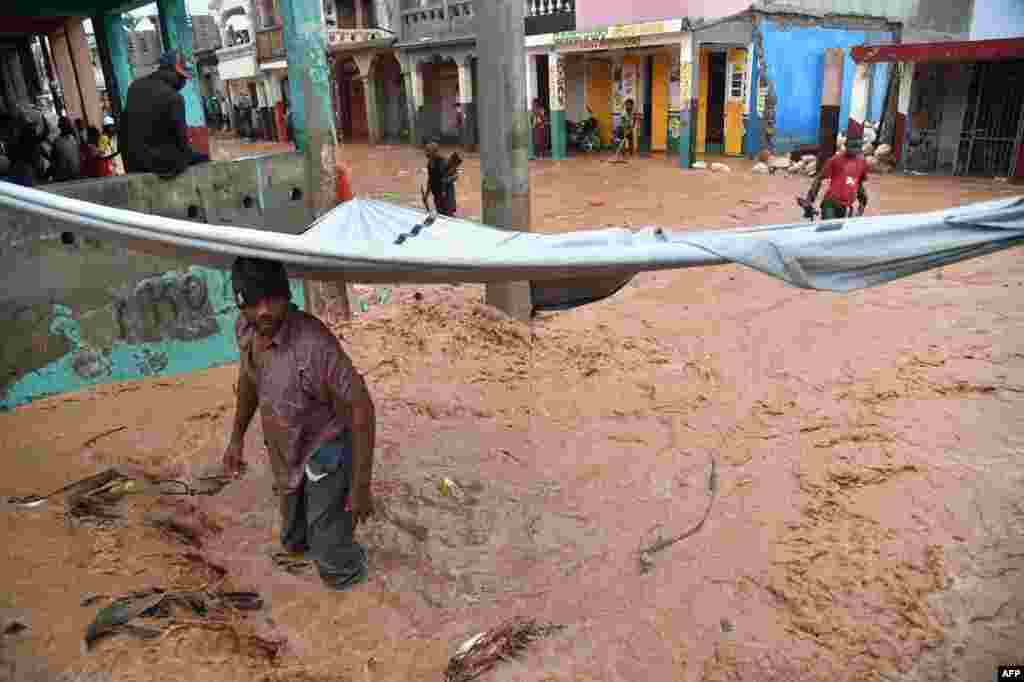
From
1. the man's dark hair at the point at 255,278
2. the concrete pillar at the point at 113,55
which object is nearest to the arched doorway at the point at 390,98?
the concrete pillar at the point at 113,55

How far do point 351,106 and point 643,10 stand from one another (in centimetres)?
1566

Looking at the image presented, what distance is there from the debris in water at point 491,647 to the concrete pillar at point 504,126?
10.4 feet

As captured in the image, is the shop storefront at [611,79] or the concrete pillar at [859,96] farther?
the shop storefront at [611,79]

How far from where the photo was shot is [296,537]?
3365mm

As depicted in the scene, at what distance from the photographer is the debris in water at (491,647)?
2781 mm

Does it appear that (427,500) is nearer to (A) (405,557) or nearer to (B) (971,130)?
(A) (405,557)

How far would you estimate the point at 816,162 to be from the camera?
586 inches

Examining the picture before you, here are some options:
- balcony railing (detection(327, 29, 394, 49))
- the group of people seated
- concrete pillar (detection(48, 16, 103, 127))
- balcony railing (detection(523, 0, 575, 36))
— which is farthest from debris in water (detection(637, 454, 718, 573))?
balcony railing (detection(327, 29, 394, 49))

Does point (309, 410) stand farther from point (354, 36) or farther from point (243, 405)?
point (354, 36)

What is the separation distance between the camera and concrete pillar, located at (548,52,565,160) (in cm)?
1814

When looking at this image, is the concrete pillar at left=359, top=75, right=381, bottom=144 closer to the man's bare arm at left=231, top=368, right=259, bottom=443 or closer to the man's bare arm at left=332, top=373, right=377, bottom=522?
the man's bare arm at left=231, top=368, right=259, bottom=443

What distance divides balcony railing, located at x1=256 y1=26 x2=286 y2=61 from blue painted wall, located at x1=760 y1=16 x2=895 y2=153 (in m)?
18.0

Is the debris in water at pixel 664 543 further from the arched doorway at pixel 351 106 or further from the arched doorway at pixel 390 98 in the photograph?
the arched doorway at pixel 351 106

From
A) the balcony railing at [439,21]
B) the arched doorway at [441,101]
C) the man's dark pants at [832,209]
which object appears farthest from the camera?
the arched doorway at [441,101]
